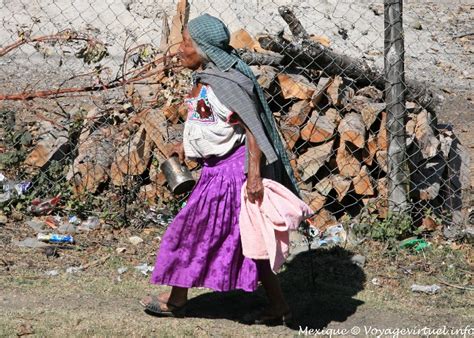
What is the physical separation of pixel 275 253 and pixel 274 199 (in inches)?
10.3

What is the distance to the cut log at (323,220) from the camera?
253 inches

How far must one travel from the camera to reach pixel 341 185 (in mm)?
→ 6371

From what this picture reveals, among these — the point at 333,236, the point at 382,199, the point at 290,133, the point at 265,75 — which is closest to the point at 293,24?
the point at 265,75

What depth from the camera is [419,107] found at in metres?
6.60

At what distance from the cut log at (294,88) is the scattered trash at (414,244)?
113 centimetres

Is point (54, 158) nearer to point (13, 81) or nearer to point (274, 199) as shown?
point (274, 199)

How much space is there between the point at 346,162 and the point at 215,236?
1728 millimetres

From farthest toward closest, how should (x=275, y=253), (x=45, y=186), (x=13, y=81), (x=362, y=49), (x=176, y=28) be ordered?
(x=362, y=49) < (x=13, y=81) < (x=176, y=28) < (x=45, y=186) < (x=275, y=253)

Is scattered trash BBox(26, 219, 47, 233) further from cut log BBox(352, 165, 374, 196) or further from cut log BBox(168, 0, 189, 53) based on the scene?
cut log BBox(352, 165, 374, 196)

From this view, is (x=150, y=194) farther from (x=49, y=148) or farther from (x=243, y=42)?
(x=243, y=42)

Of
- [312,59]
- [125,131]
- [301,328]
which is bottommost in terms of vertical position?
[301,328]

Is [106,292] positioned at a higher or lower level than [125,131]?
lower

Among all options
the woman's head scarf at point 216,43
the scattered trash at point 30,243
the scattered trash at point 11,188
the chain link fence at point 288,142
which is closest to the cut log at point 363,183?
the chain link fence at point 288,142

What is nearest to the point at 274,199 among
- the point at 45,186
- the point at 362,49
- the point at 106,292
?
the point at 106,292
